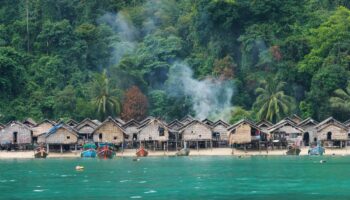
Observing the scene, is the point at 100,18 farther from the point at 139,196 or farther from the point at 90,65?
the point at 139,196

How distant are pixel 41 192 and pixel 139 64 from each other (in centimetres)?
5038

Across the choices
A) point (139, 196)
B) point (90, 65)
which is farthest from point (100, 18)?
point (139, 196)

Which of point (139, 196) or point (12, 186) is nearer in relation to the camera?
point (139, 196)

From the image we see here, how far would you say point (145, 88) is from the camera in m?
88.6

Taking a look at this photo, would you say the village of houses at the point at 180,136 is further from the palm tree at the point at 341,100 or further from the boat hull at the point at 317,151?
the boat hull at the point at 317,151

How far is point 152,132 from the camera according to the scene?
75125mm

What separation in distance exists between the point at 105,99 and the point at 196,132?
10.9 metres

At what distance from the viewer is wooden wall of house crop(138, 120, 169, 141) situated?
75.0 metres

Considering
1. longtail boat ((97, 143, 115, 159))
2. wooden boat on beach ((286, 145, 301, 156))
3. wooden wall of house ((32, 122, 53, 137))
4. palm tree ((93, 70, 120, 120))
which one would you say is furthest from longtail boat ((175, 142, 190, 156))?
wooden wall of house ((32, 122, 53, 137))

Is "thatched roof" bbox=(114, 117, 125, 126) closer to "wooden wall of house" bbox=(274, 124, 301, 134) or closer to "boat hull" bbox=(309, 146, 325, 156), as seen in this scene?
A: "wooden wall of house" bbox=(274, 124, 301, 134)

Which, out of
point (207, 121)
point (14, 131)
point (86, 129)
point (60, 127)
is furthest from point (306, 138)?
point (14, 131)

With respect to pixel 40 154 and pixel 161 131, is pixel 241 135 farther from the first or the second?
pixel 40 154

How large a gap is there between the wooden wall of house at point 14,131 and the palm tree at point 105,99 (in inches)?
327

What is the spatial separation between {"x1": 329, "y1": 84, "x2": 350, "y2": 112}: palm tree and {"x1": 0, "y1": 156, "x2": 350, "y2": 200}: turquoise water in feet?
31.4
